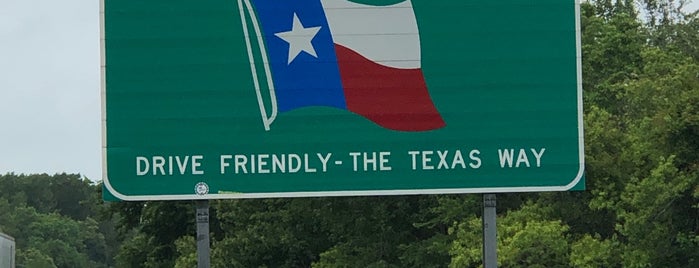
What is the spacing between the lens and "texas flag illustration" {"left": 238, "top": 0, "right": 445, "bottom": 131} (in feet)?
49.1

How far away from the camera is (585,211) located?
30125 millimetres

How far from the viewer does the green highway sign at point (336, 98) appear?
14820mm

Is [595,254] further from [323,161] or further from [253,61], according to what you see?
[253,61]

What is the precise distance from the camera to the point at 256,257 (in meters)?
45.6

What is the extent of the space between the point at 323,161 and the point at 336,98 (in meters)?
0.65

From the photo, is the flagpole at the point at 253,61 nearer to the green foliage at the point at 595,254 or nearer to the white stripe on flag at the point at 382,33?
the white stripe on flag at the point at 382,33

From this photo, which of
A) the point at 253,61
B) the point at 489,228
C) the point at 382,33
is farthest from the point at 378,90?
the point at 489,228

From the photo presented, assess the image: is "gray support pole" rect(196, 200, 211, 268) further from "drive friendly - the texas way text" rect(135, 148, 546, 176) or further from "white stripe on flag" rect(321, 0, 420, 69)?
"white stripe on flag" rect(321, 0, 420, 69)

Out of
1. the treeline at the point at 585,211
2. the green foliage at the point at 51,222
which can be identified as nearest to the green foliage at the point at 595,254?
the treeline at the point at 585,211

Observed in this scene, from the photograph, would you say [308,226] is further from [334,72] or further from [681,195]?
[334,72]

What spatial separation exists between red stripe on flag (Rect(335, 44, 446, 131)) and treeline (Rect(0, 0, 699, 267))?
10.3 metres

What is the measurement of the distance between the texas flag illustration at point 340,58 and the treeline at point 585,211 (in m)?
10.3

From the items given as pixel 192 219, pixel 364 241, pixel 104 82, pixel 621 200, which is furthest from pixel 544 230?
pixel 192 219

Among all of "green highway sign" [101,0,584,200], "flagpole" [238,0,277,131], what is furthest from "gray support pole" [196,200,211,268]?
"flagpole" [238,0,277,131]
